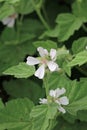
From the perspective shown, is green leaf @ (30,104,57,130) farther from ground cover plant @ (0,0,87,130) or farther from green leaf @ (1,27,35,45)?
green leaf @ (1,27,35,45)

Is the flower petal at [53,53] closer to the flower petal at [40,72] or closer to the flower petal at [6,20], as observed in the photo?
the flower petal at [40,72]

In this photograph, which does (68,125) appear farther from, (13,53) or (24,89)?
(13,53)

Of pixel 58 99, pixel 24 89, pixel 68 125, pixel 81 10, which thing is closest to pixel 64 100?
pixel 58 99

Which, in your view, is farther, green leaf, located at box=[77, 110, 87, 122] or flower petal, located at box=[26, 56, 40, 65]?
green leaf, located at box=[77, 110, 87, 122]

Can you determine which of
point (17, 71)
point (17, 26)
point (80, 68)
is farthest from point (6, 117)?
point (17, 26)

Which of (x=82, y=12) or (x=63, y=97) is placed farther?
(x=82, y=12)

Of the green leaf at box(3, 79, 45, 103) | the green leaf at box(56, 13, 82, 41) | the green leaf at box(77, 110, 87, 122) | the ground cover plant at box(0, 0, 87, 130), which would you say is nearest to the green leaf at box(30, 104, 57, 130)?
the ground cover plant at box(0, 0, 87, 130)

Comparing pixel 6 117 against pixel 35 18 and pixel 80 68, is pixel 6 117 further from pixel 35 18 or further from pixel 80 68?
pixel 35 18
